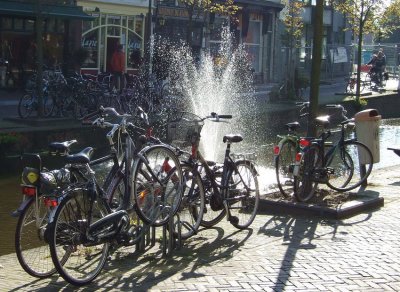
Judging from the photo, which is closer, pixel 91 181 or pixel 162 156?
pixel 91 181

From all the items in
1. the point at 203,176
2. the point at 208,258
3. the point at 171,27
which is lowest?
the point at 208,258

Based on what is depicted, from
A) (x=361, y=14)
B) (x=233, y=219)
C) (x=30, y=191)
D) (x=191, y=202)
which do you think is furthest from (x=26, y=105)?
(x=361, y=14)

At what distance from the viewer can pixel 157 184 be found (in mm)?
6223

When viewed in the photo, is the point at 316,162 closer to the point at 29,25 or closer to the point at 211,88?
the point at 211,88

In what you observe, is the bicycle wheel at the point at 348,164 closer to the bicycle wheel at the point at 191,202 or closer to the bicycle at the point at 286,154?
the bicycle at the point at 286,154

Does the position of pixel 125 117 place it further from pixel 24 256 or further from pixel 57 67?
pixel 57 67

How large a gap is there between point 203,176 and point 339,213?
174 centimetres

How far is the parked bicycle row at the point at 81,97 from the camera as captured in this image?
16.6 m

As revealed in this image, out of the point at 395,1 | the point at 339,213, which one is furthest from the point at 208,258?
the point at 395,1

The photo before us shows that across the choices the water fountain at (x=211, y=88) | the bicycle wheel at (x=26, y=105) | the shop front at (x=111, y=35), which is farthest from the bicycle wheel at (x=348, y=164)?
the shop front at (x=111, y=35)

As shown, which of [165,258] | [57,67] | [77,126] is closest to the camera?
[165,258]

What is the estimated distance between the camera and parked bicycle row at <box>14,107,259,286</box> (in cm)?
539

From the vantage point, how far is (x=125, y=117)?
21.1ft

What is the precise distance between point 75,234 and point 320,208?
339cm
